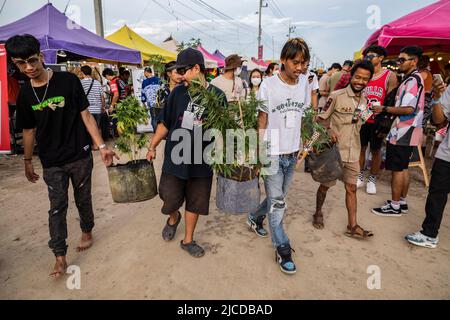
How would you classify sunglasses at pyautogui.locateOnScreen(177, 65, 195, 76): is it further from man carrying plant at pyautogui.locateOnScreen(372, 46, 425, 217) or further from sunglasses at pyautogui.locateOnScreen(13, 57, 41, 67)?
man carrying plant at pyautogui.locateOnScreen(372, 46, 425, 217)

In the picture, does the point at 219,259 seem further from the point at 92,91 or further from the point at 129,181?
the point at 92,91

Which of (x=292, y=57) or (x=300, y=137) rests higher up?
(x=292, y=57)

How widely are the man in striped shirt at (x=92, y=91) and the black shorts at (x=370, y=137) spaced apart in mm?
6161

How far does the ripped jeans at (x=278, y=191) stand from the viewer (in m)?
2.71

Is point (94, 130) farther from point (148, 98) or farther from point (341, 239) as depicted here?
point (148, 98)

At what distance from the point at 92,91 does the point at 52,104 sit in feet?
16.5

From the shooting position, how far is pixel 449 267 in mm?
2828

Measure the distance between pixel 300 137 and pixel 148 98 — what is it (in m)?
5.33

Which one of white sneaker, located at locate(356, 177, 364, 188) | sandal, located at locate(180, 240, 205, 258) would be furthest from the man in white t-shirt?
white sneaker, located at locate(356, 177, 364, 188)

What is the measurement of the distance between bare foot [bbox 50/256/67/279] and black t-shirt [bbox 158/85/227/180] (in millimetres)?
1324

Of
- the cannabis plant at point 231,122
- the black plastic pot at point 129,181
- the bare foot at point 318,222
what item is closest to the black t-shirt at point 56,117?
the black plastic pot at point 129,181

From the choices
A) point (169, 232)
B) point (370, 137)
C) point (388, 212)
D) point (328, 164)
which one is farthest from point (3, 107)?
point (388, 212)

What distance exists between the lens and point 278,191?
2742 millimetres
